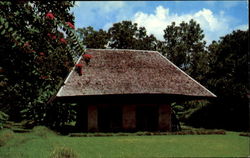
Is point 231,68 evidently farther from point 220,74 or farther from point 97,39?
point 97,39

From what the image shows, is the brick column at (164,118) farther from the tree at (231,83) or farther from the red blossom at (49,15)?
the red blossom at (49,15)

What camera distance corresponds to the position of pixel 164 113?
1953 cm

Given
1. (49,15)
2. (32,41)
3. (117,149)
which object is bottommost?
(117,149)

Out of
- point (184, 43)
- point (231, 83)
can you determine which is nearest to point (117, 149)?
point (231, 83)

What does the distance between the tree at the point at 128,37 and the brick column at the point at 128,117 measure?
62.3 ft

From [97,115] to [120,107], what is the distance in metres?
1.57

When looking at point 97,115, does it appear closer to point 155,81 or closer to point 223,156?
point 155,81

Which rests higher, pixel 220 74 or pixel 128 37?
pixel 128 37

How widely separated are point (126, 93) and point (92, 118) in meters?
2.76

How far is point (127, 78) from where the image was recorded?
18797 mm

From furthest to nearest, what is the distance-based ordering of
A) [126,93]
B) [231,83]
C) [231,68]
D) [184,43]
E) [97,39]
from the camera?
1. [184,43]
2. [97,39]
3. [231,68]
4. [231,83]
5. [126,93]

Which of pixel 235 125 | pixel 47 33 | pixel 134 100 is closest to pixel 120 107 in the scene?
pixel 134 100

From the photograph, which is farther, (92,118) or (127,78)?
(127,78)

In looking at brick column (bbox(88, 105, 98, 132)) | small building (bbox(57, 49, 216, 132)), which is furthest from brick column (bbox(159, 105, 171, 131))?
brick column (bbox(88, 105, 98, 132))
